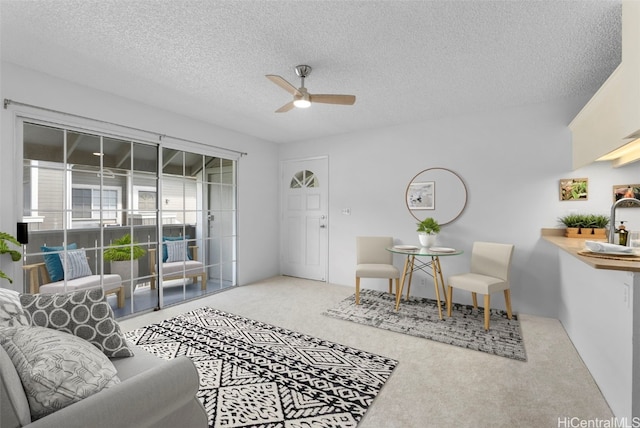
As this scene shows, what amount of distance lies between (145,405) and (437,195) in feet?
12.5

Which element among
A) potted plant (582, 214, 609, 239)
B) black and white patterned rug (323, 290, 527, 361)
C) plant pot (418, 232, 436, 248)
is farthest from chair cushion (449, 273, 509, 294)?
potted plant (582, 214, 609, 239)

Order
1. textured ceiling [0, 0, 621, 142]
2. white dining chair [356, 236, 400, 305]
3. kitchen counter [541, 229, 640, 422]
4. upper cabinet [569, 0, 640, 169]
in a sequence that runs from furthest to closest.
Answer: white dining chair [356, 236, 400, 305]
textured ceiling [0, 0, 621, 142]
upper cabinet [569, 0, 640, 169]
kitchen counter [541, 229, 640, 422]

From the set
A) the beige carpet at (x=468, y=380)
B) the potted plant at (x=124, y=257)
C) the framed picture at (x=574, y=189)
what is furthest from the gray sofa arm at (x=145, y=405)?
the framed picture at (x=574, y=189)

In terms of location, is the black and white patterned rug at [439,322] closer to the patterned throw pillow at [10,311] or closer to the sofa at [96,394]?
the sofa at [96,394]

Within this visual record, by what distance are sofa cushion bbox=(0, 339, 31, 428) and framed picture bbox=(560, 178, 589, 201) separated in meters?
4.44

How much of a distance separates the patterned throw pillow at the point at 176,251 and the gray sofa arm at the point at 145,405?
2930 mm

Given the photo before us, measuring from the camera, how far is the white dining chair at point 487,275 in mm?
3027

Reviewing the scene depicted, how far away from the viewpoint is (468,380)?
2.11m

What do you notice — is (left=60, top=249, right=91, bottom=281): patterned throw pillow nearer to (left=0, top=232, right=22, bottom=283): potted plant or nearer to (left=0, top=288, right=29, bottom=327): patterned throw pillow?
(left=0, top=232, right=22, bottom=283): potted plant

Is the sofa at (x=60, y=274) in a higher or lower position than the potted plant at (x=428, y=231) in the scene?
lower

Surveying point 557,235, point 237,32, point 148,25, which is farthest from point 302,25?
point 557,235

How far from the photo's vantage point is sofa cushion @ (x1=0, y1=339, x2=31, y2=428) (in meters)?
0.84

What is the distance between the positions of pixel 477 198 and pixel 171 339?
12.6 feet

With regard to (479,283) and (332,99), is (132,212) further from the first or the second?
(479,283)
